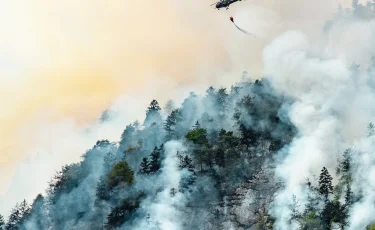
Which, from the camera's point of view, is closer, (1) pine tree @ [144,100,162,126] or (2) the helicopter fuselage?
(2) the helicopter fuselage

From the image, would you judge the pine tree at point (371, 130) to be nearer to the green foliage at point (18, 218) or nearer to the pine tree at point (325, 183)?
the pine tree at point (325, 183)

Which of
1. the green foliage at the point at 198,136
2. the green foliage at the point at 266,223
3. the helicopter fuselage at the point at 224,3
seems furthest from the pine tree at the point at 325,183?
the helicopter fuselage at the point at 224,3

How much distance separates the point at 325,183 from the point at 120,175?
26884mm

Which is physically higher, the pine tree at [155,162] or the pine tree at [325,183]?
the pine tree at [155,162]

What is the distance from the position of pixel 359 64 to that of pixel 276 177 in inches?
1108

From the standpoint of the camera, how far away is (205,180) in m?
91.3

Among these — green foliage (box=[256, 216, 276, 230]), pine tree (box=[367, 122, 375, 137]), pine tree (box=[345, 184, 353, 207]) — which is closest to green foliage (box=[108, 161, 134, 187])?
green foliage (box=[256, 216, 276, 230])

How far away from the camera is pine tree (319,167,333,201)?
8088 cm

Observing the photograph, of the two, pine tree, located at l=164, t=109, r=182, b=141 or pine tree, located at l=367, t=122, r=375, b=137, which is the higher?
pine tree, located at l=164, t=109, r=182, b=141

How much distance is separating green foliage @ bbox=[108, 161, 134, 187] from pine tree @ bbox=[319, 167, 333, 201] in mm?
24814

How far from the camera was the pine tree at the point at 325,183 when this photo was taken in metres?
Result: 80.9

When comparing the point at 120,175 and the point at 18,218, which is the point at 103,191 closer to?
the point at 120,175

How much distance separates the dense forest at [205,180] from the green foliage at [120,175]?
13 cm

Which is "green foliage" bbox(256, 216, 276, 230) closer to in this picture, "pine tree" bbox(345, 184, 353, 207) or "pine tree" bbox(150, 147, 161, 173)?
"pine tree" bbox(345, 184, 353, 207)
